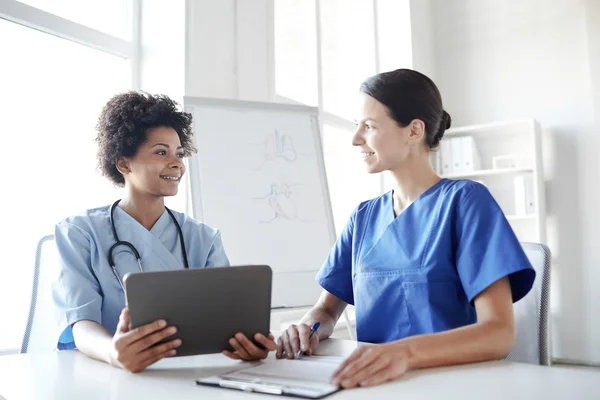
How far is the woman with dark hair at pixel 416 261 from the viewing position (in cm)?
98

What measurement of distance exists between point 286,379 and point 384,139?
0.69 meters

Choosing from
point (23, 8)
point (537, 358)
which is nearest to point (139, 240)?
point (537, 358)

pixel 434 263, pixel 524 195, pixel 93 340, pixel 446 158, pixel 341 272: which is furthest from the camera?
pixel 446 158

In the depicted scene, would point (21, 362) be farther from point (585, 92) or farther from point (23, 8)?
point (585, 92)

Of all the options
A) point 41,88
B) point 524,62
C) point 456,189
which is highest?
point 524,62

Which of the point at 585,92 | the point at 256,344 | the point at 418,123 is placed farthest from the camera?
the point at 585,92

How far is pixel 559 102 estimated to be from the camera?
12.4 feet

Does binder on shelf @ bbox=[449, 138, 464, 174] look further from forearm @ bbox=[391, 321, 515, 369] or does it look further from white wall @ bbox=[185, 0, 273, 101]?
forearm @ bbox=[391, 321, 515, 369]

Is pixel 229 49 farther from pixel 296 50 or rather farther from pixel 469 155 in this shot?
pixel 469 155

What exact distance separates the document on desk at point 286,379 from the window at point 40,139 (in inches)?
40.9

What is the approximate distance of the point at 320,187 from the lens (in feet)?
7.63

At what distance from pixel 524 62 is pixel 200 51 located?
2.67m

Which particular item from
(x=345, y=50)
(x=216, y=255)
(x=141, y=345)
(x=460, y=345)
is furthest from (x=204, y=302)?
(x=345, y=50)

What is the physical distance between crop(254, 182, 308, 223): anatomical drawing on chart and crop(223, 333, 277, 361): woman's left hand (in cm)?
111
